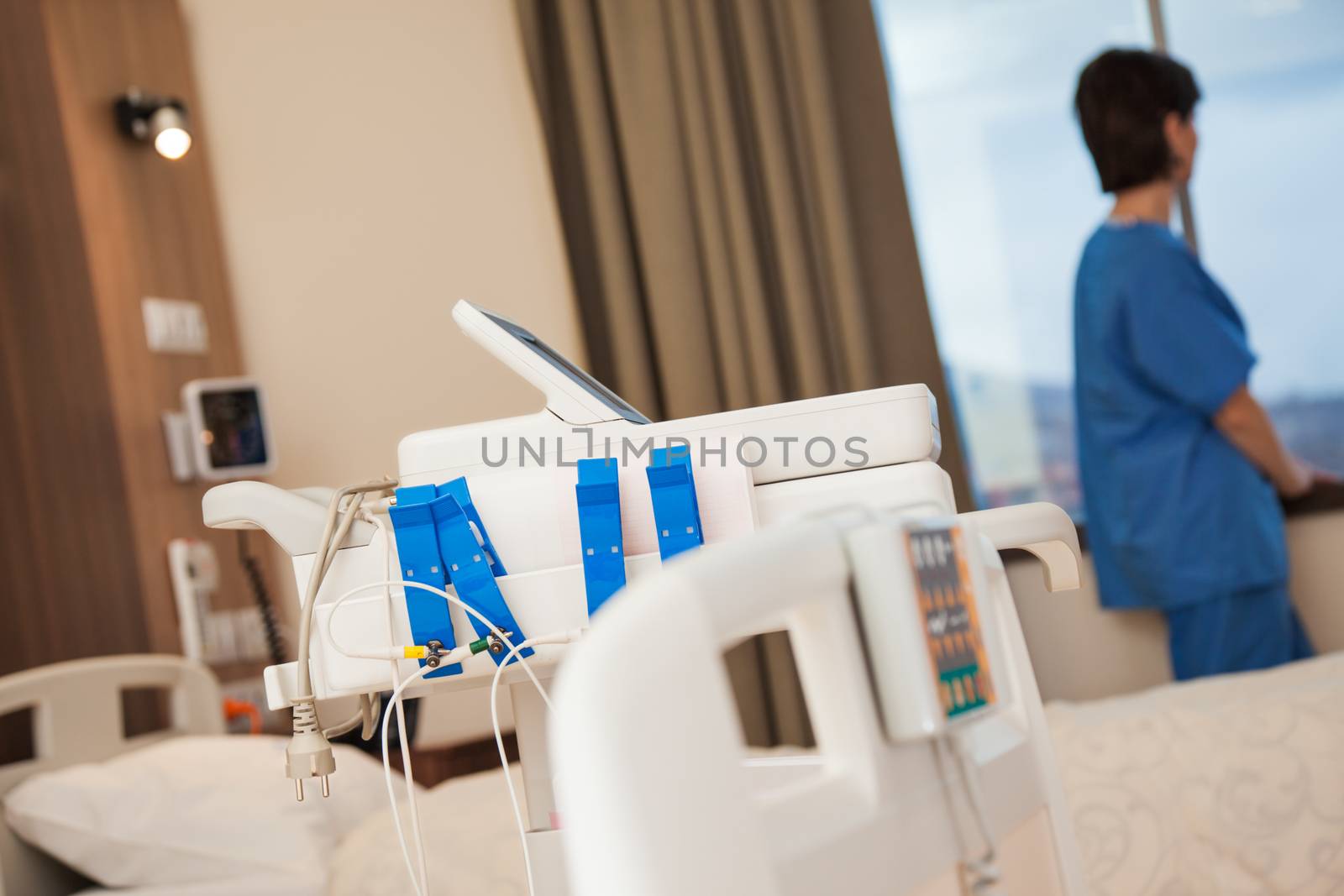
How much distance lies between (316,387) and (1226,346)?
6.24ft

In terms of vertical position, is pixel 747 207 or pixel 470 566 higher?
pixel 747 207

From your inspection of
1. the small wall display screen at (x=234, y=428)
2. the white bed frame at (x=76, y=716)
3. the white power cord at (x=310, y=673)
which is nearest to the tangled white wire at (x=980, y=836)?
the white power cord at (x=310, y=673)

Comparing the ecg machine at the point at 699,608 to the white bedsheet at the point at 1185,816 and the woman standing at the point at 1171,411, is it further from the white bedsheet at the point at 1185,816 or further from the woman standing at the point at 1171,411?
the woman standing at the point at 1171,411

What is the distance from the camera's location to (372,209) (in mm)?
2812

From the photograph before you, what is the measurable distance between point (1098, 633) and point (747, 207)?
1.20 m

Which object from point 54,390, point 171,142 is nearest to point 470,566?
point 54,390

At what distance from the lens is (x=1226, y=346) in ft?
7.77

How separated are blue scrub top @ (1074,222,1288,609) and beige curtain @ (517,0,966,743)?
1.16 ft

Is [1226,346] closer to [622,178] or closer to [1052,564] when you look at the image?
[622,178]

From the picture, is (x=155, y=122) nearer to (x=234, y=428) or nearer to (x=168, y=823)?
(x=234, y=428)

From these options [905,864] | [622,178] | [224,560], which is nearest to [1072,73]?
[622,178]

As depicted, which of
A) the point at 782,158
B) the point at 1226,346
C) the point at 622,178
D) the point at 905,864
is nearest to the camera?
the point at 905,864

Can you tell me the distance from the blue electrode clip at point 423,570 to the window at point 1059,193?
207 centimetres

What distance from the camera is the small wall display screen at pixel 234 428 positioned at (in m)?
2.43
